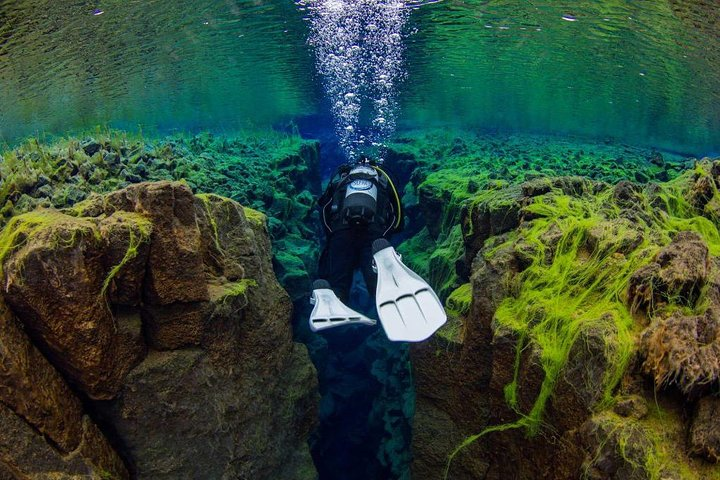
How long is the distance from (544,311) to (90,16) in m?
13.3

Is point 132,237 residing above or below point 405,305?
above

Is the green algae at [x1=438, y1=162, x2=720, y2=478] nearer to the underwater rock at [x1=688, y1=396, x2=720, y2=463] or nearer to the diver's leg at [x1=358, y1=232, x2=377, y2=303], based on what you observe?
the underwater rock at [x1=688, y1=396, x2=720, y2=463]

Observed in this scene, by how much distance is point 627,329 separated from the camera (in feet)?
9.12

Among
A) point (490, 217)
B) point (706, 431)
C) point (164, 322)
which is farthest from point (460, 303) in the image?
point (164, 322)

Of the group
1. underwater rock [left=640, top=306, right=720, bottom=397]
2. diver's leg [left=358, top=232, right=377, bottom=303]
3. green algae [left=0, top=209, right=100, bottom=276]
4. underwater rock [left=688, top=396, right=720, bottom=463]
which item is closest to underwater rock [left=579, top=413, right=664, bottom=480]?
underwater rock [left=688, top=396, right=720, bottom=463]

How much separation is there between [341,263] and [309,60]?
1447 centimetres

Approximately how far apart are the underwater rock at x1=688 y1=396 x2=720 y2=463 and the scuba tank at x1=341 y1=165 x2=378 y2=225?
4.36 meters

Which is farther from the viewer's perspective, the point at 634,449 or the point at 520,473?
the point at 520,473

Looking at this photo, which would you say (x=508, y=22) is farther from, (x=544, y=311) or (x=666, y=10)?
(x=544, y=311)

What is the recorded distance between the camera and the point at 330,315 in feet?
16.9

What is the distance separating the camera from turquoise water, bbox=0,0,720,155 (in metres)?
11.3

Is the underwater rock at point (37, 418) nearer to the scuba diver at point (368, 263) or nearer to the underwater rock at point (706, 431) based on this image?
the scuba diver at point (368, 263)

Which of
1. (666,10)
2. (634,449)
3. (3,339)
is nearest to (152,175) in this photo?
(3,339)

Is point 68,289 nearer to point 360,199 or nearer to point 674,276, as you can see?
point 360,199
